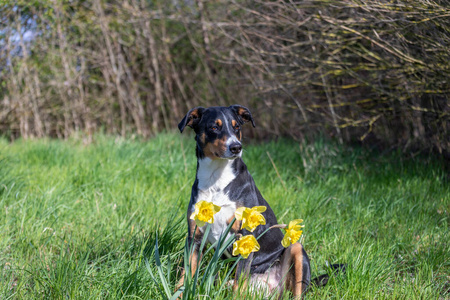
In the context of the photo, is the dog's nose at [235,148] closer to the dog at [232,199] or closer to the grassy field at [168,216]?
the dog at [232,199]

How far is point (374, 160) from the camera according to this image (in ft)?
17.7

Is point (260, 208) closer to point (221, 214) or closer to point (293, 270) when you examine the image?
point (221, 214)

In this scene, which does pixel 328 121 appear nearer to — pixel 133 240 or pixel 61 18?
pixel 133 240

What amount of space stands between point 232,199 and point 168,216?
44.0 inches

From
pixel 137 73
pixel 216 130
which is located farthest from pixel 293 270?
pixel 137 73

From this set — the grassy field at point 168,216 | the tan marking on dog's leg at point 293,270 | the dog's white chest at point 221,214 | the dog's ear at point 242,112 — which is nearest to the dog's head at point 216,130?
the dog's ear at point 242,112

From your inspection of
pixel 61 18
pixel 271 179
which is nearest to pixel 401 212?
pixel 271 179

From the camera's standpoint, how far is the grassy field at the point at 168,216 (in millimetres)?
2309

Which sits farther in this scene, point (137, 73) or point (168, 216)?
point (137, 73)

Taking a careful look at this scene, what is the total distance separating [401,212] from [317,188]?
0.81m

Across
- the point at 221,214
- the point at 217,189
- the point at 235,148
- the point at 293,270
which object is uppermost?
the point at 235,148

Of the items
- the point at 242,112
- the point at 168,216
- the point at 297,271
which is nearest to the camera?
the point at 297,271

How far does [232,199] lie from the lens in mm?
2389

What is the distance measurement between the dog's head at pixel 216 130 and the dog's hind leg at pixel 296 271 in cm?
66
